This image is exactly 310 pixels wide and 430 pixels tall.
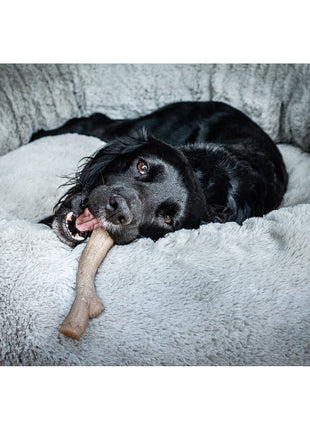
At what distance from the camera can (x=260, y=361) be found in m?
1.75

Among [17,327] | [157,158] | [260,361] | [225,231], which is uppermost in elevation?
[157,158]

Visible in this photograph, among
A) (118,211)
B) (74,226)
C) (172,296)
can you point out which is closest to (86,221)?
(74,226)

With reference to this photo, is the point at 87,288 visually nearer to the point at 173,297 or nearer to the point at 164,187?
the point at 173,297

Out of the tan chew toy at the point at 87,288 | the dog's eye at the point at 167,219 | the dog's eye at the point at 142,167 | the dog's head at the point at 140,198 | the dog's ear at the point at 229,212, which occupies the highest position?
the dog's eye at the point at 142,167

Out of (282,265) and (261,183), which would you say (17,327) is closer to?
(282,265)

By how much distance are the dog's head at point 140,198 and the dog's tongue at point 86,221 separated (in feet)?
0.05

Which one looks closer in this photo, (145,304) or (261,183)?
(145,304)

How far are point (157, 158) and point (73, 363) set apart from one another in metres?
0.96

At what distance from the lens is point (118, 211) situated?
188 cm

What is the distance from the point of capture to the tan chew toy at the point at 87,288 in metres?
1.68

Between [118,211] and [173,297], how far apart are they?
Result: 1.35ft

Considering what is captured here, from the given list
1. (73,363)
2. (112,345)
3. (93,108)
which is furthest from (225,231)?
(93,108)

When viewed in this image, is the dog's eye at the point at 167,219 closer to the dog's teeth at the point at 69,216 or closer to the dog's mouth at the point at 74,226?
the dog's mouth at the point at 74,226

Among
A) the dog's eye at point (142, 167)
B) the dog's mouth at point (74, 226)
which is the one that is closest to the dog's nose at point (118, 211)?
the dog's mouth at point (74, 226)
